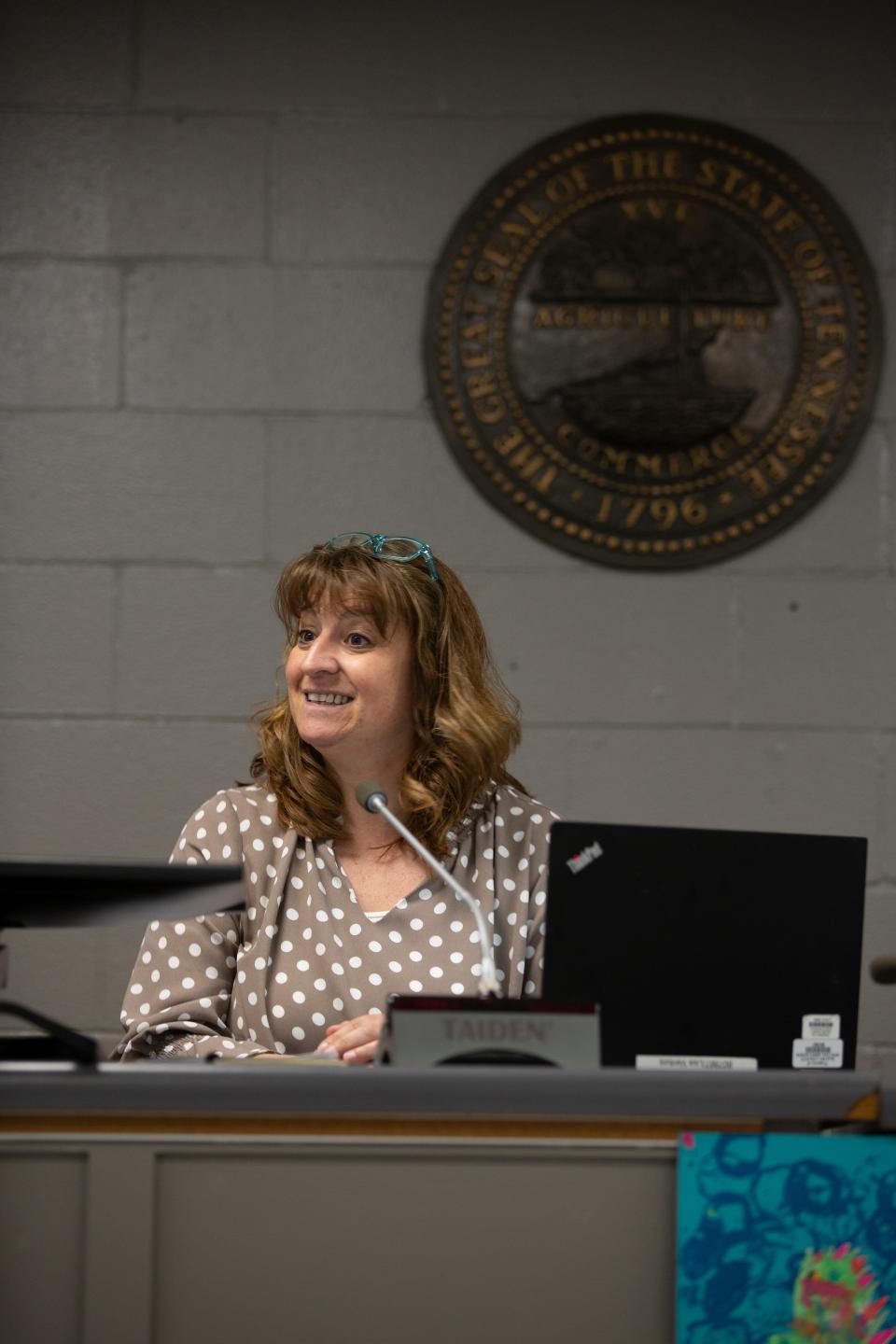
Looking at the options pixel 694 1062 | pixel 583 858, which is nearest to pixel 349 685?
pixel 583 858

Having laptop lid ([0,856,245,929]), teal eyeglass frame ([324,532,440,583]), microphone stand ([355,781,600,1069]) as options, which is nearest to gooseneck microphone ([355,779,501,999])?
microphone stand ([355,781,600,1069])

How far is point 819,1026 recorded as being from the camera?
Result: 53.6 inches

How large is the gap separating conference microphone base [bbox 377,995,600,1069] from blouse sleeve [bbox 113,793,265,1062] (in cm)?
47

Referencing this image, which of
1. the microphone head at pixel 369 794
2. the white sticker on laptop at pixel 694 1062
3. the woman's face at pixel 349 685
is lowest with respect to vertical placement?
the white sticker on laptop at pixel 694 1062

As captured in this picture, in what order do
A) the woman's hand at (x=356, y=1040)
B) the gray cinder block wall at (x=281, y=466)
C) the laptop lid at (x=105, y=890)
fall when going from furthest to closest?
1. the gray cinder block wall at (x=281, y=466)
2. the woman's hand at (x=356, y=1040)
3. the laptop lid at (x=105, y=890)

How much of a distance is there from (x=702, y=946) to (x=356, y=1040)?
394 millimetres

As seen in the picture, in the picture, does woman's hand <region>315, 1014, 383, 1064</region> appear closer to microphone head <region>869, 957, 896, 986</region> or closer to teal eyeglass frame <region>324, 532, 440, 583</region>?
microphone head <region>869, 957, 896, 986</region>

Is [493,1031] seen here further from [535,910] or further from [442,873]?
[535,910]

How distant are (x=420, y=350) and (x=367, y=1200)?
6.08ft

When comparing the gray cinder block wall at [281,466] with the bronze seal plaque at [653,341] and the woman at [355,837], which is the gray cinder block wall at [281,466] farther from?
the woman at [355,837]

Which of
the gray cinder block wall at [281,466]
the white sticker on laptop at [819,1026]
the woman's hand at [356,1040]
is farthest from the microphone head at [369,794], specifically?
the gray cinder block wall at [281,466]

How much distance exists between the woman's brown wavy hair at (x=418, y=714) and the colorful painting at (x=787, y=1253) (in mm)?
823

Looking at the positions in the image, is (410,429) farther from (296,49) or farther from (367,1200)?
(367,1200)

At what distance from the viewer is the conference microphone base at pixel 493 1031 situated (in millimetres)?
1194
